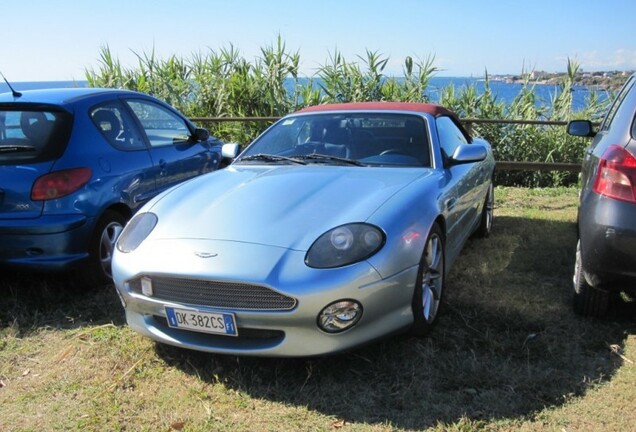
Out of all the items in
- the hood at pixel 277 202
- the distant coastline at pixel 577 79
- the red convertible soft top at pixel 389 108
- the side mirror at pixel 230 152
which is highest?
the red convertible soft top at pixel 389 108

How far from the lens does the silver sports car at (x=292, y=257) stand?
9.09ft

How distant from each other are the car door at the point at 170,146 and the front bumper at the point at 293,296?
2131mm

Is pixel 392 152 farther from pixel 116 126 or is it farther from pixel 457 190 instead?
pixel 116 126

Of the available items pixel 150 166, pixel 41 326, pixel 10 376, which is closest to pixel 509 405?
pixel 10 376

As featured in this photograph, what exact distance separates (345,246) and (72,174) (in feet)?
7.13

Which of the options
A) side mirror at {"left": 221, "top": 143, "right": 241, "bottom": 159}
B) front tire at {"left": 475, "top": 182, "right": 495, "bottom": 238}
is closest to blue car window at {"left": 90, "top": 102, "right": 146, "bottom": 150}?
side mirror at {"left": 221, "top": 143, "right": 241, "bottom": 159}

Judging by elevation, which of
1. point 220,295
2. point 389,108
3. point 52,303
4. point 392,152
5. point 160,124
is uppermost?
point 389,108

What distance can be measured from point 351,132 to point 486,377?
2052mm

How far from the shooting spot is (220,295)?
282cm

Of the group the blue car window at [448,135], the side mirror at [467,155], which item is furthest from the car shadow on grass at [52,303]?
the blue car window at [448,135]

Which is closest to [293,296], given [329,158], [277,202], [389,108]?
[277,202]

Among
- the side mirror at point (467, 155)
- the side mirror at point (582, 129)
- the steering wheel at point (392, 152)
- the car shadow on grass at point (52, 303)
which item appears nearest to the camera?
the car shadow on grass at point (52, 303)

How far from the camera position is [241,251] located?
287 cm

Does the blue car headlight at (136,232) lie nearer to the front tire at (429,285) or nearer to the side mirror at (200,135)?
the front tire at (429,285)
